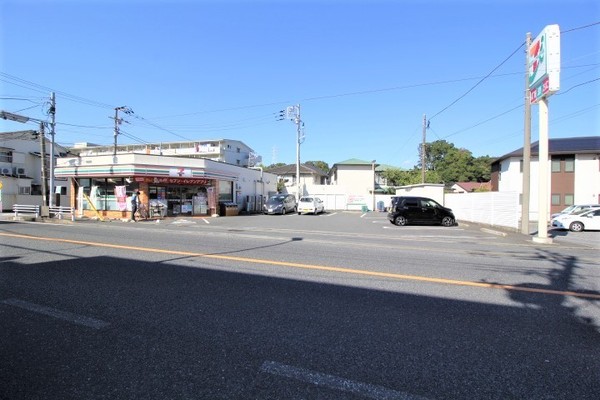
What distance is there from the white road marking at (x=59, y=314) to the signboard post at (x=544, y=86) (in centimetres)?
1429

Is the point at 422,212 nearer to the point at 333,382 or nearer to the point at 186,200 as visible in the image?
the point at 186,200

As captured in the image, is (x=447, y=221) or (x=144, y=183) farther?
(x=144, y=183)

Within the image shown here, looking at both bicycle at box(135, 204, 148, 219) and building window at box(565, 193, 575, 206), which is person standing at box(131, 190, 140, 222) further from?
building window at box(565, 193, 575, 206)

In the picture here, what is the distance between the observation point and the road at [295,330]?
3.00 metres

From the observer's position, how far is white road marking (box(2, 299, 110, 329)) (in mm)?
4297

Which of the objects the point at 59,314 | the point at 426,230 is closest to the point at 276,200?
the point at 426,230

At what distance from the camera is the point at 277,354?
3.52 metres

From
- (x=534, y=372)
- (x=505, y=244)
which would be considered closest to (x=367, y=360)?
(x=534, y=372)

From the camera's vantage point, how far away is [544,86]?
13.5 m

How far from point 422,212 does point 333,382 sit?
1945cm

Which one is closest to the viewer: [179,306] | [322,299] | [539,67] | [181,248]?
[179,306]

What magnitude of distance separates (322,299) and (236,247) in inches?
234

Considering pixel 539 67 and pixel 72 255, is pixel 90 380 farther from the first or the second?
pixel 539 67

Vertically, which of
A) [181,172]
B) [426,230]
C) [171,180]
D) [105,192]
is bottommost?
[426,230]
